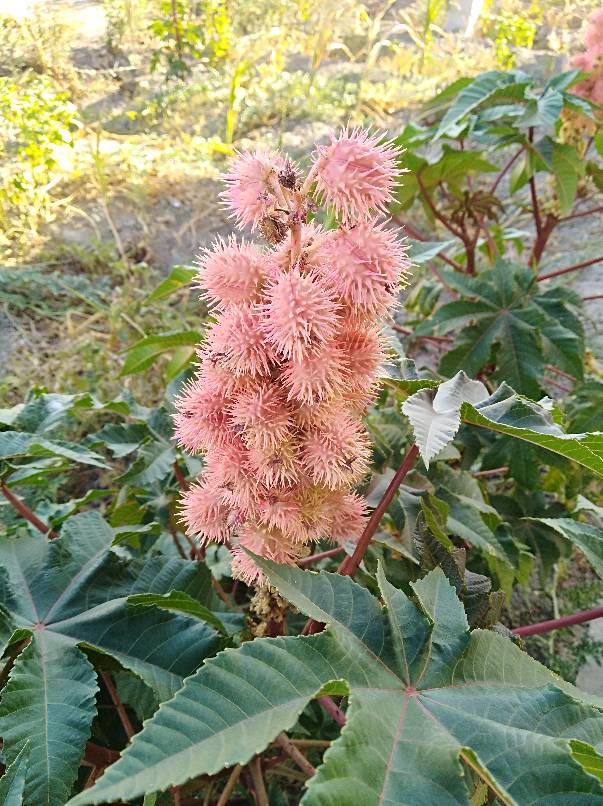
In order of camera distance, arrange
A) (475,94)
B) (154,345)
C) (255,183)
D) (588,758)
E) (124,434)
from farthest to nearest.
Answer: (475,94) < (124,434) < (154,345) < (255,183) < (588,758)

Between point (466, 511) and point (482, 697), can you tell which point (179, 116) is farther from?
point (482, 697)

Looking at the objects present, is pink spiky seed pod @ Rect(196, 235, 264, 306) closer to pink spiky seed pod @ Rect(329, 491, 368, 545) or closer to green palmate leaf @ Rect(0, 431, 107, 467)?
pink spiky seed pod @ Rect(329, 491, 368, 545)

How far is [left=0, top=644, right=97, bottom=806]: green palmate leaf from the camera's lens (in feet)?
2.34

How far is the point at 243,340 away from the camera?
2.43 feet

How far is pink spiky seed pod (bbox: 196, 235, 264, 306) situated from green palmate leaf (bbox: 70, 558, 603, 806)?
0.30 metres

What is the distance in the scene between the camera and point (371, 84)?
4.80m

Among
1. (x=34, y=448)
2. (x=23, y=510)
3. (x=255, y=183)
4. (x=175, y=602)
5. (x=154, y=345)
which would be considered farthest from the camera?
(x=154, y=345)

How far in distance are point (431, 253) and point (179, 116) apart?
386 centimetres

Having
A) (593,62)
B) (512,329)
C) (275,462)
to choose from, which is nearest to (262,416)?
(275,462)

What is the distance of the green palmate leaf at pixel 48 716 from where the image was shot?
2.34 ft

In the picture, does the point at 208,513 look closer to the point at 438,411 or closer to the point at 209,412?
the point at 209,412

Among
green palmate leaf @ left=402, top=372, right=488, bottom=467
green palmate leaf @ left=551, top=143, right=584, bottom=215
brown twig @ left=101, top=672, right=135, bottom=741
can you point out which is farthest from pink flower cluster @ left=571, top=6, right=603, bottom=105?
brown twig @ left=101, top=672, right=135, bottom=741

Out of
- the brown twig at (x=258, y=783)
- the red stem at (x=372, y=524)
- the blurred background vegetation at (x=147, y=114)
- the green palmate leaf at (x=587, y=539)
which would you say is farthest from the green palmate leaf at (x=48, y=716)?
the blurred background vegetation at (x=147, y=114)

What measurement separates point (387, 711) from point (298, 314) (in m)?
0.41
